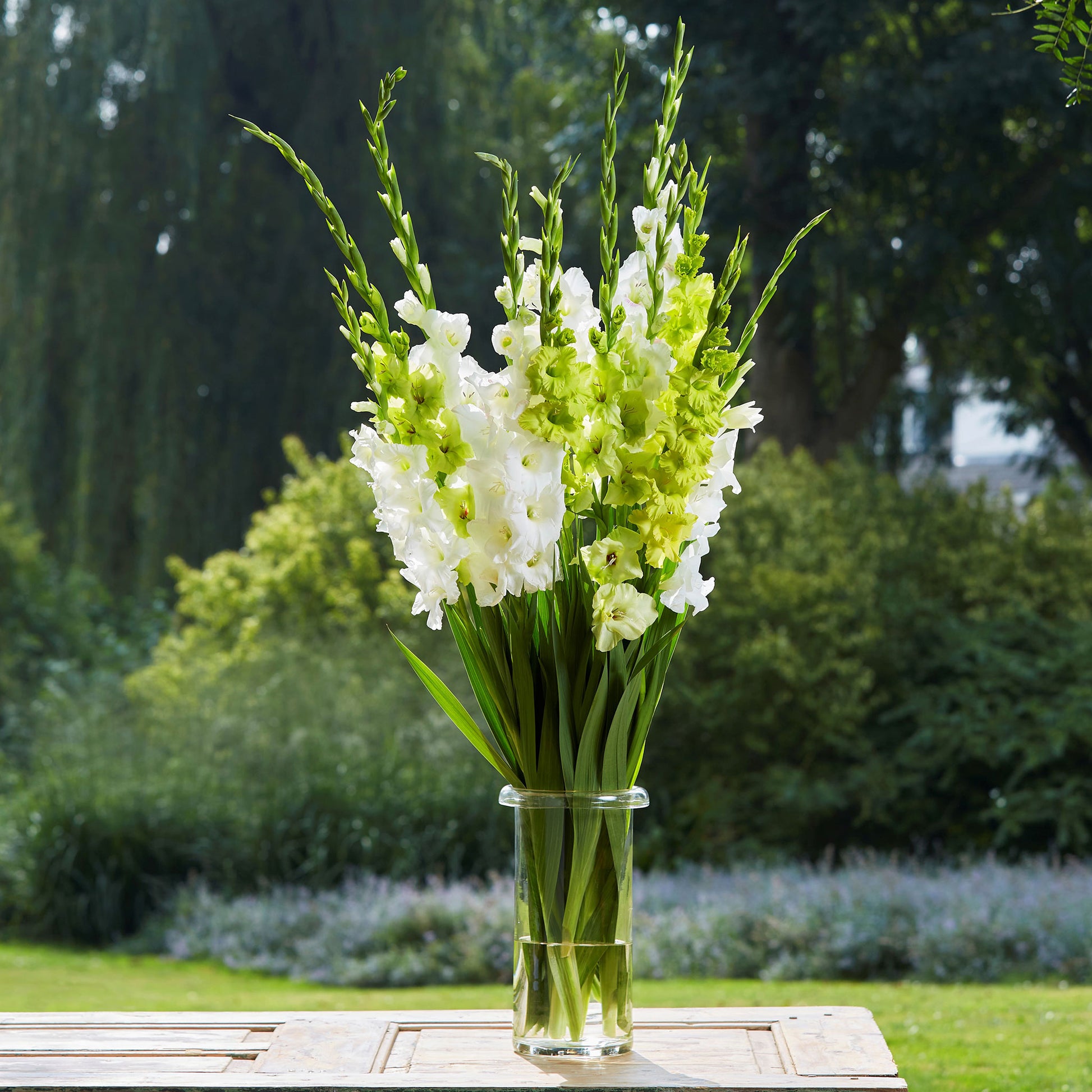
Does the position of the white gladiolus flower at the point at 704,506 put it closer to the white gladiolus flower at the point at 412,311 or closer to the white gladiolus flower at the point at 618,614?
the white gladiolus flower at the point at 618,614

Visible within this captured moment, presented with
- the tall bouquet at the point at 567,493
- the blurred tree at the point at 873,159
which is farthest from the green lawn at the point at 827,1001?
the blurred tree at the point at 873,159

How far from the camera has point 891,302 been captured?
28.5 feet

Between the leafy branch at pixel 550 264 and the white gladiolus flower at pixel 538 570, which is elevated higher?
the leafy branch at pixel 550 264

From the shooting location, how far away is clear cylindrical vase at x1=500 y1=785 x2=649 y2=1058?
148 cm

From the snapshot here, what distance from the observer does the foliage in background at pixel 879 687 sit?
6156 millimetres

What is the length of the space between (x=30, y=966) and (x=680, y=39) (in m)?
4.68

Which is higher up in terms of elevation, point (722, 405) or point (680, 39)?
point (680, 39)

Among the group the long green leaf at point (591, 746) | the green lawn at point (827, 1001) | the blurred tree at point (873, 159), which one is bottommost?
the green lawn at point (827, 1001)

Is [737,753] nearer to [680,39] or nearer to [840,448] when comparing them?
[840,448]

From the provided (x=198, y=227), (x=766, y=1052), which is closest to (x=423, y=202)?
(x=198, y=227)

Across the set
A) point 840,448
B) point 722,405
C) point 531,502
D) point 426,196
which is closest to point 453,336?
point 531,502

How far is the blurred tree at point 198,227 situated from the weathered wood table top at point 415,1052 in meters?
8.49

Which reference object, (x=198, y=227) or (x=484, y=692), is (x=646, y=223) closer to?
(x=484, y=692)

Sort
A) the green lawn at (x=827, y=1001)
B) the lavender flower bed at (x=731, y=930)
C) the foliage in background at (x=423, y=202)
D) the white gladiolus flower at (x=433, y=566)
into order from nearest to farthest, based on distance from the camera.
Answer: the white gladiolus flower at (x=433, y=566) < the green lawn at (x=827, y=1001) < the lavender flower bed at (x=731, y=930) < the foliage in background at (x=423, y=202)
